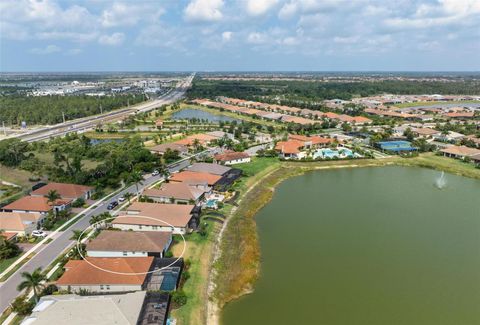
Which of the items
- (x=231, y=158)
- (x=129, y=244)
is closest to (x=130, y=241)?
(x=129, y=244)

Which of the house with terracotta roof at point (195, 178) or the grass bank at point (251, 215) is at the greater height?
the house with terracotta roof at point (195, 178)

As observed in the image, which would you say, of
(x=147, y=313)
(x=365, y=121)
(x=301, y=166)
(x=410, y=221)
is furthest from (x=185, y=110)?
(x=147, y=313)

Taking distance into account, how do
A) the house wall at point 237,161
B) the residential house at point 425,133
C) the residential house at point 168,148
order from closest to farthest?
the house wall at point 237,161 → the residential house at point 168,148 → the residential house at point 425,133

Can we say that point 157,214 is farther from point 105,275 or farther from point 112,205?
point 105,275

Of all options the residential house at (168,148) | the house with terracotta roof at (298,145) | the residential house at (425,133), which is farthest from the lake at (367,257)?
the residential house at (425,133)

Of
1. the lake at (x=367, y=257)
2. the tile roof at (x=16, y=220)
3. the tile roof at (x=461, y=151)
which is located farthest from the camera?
the tile roof at (x=461, y=151)

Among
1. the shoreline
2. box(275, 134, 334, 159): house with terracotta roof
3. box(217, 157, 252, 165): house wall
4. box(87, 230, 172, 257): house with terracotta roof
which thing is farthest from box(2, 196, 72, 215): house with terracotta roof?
box(275, 134, 334, 159): house with terracotta roof

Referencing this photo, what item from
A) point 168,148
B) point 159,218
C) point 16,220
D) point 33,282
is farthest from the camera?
point 168,148

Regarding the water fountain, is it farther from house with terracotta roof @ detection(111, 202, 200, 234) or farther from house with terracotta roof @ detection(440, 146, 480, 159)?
house with terracotta roof @ detection(111, 202, 200, 234)

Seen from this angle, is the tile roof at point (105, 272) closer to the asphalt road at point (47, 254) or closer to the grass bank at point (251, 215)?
the asphalt road at point (47, 254)
